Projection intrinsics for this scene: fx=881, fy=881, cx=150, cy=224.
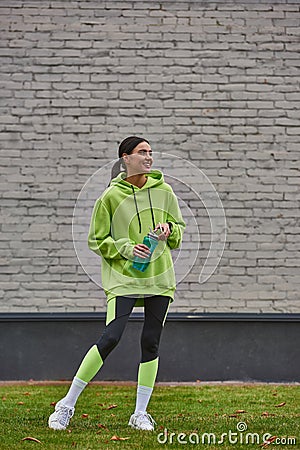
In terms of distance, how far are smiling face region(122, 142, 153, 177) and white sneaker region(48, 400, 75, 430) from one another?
1.46 meters

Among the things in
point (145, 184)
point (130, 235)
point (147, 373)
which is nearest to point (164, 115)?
point (145, 184)

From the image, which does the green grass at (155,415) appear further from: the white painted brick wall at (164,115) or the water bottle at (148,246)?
the white painted brick wall at (164,115)

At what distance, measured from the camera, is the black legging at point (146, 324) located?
5.12m

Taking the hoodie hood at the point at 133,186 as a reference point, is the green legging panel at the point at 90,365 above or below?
below

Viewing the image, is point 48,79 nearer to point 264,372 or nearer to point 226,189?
point 226,189

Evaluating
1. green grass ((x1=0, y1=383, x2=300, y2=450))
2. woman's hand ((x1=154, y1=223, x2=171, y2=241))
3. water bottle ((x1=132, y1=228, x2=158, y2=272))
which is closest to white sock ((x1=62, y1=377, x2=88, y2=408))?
green grass ((x1=0, y1=383, x2=300, y2=450))

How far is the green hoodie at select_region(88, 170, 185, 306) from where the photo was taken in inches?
205

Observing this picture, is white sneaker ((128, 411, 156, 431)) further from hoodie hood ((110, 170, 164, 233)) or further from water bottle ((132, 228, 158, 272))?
hoodie hood ((110, 170, 164, 233))

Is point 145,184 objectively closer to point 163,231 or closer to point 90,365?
point 163,231

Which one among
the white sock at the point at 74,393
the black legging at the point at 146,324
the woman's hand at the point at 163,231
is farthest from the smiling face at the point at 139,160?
the white sock at the point at 74,393

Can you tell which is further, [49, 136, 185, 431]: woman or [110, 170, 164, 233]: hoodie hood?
[110, 170, 164, 233]: hoodie hood

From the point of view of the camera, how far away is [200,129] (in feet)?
27.1

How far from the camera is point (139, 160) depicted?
17.5ft

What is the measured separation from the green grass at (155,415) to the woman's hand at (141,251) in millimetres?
1009
